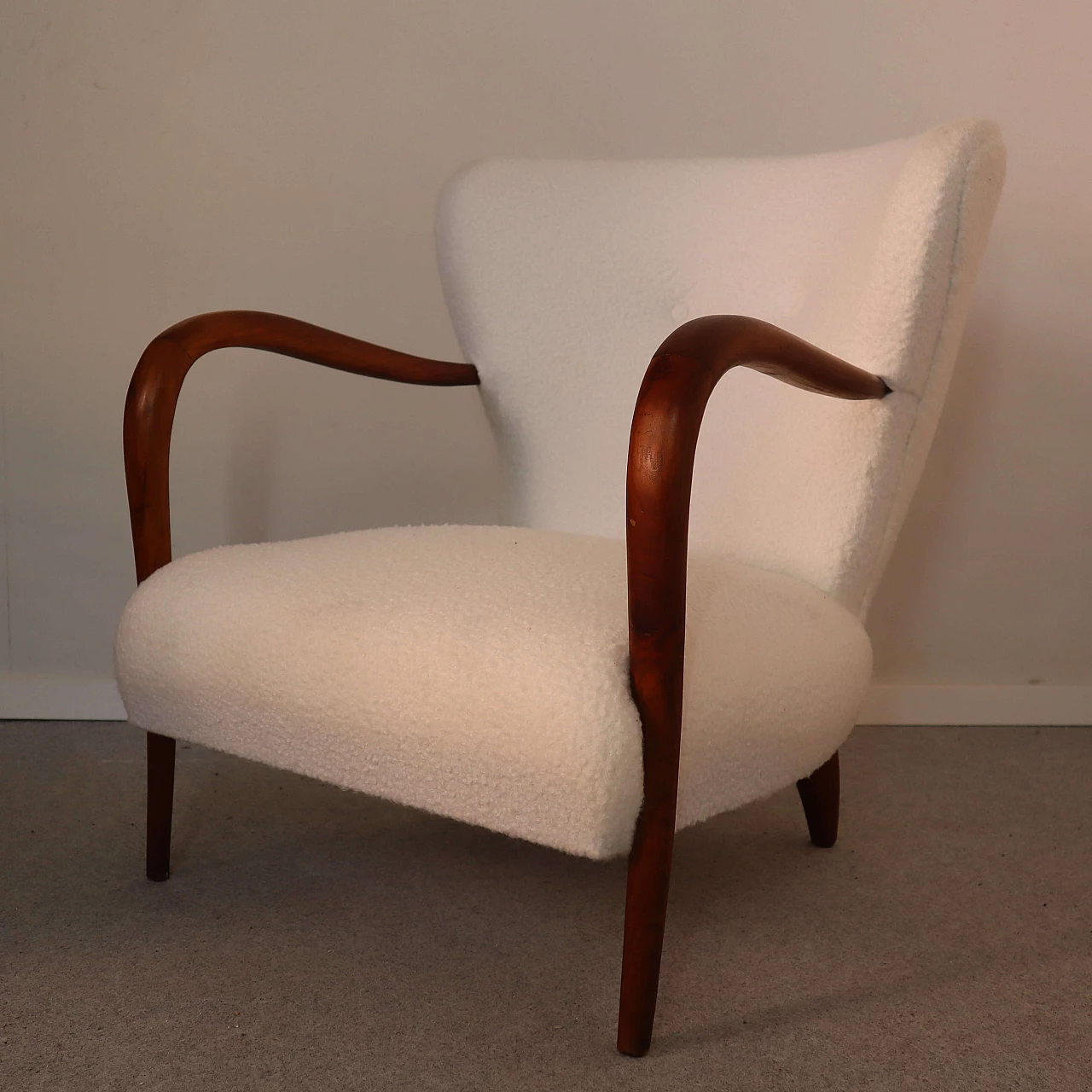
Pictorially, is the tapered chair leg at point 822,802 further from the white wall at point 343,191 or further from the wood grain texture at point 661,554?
the white wall at point 343,191

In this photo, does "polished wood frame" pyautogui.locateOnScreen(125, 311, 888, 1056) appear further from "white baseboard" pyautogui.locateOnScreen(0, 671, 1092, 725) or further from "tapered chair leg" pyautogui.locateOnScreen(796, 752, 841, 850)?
"white baseboard" pyautogui.locateOnScreen(0, 671, 1092, 725)

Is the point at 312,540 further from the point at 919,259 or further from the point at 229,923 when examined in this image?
the point at 919,259

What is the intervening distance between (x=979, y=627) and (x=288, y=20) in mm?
1553

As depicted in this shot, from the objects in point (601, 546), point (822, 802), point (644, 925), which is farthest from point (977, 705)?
point (644, 925)

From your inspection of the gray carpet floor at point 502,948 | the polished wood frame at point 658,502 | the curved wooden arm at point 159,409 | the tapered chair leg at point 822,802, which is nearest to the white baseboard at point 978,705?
the gray carpet floor at point 502,948

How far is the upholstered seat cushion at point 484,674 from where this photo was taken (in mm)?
751

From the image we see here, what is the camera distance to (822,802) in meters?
1.33

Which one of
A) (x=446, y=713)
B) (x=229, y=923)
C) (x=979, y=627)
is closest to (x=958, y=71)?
(x=979, y=627)

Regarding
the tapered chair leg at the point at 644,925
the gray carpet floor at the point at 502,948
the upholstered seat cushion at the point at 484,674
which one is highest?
the upholstered seat cushion at the point at 484,674

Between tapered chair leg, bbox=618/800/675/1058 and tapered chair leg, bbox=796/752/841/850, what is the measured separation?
1.63 feet

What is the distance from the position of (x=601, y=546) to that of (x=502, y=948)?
15.9 inches

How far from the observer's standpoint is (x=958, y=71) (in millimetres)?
1795

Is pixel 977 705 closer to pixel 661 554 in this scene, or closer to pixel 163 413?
pixel 661 554

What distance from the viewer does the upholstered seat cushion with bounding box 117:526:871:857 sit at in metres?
0.75
